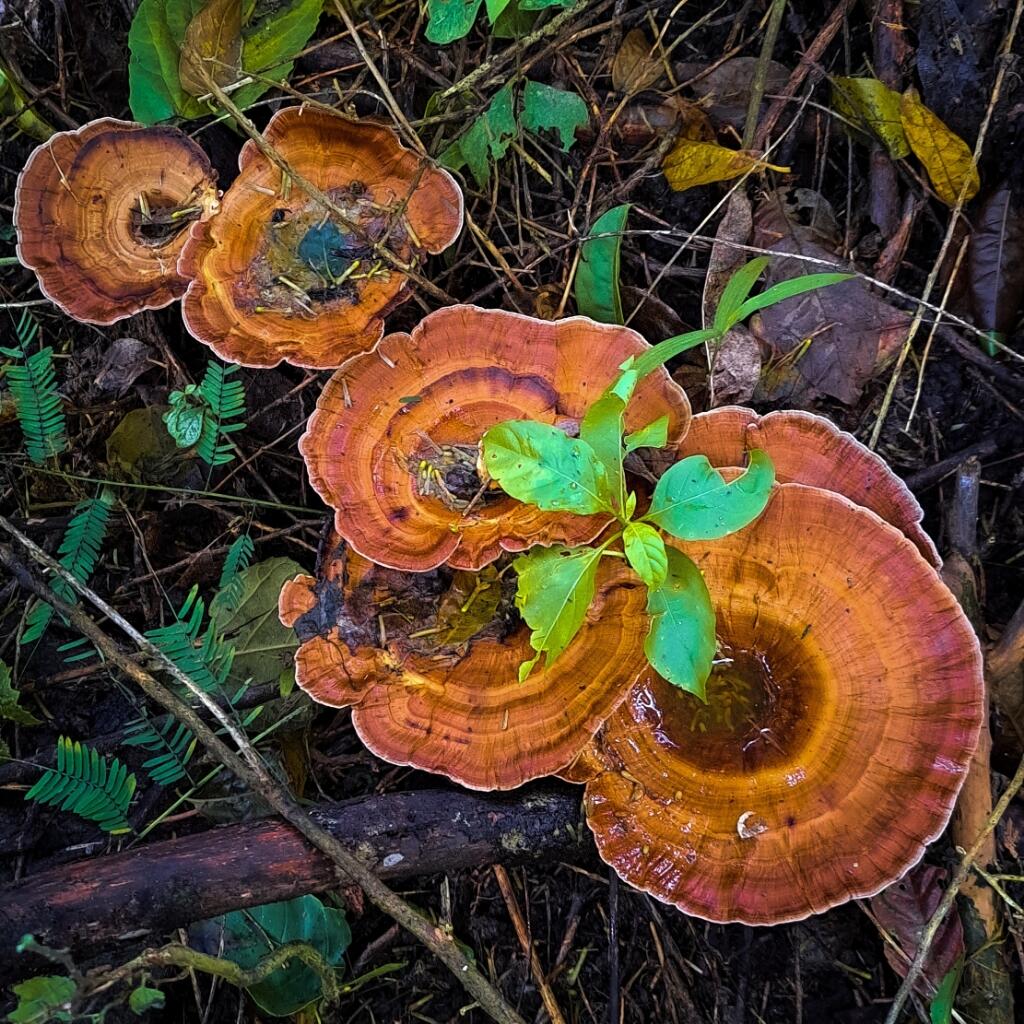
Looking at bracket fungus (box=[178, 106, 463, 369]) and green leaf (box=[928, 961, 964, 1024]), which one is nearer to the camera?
green leaf (box=[928, 961, 964, 1024])

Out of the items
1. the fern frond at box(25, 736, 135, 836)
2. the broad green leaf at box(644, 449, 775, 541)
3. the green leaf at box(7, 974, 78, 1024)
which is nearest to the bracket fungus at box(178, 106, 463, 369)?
the broad green leaf at box(644, 449, 775, 541)

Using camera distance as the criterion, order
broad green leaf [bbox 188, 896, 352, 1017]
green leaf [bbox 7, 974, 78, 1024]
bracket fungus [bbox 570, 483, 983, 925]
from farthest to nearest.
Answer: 1. broad green leaf [bbox 188, 896, 352, 1017]
2. bracket fungus [bbox 570, 483, 983, 925]
3. green leaf [bbox 7, 974, 78, 1024]

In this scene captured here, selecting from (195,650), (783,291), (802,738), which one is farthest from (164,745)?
(783,291)

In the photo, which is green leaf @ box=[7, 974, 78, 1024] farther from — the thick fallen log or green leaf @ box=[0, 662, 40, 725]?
green leaf @ box=[0, 662, 40, 725]

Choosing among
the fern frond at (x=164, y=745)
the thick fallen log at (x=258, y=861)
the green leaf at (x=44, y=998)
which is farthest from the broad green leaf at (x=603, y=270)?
the green leaf at (x=44, y=998)

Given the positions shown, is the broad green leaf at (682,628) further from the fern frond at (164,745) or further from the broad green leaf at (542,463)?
the fern frond at (164,745)

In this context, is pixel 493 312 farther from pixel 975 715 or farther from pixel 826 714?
pixel 975 715

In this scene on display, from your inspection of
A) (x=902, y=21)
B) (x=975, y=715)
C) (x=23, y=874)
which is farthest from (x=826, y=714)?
(x=23, y=874)
